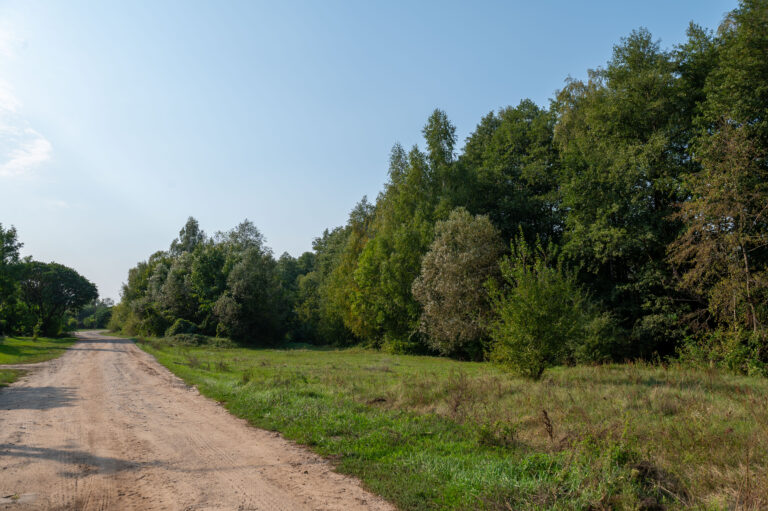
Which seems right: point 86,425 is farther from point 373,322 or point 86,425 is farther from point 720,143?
point 373,322

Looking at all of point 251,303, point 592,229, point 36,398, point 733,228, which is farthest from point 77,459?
point 251,303

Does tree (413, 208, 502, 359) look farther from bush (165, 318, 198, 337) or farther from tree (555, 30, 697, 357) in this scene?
bush (165, 318, 198, 337)

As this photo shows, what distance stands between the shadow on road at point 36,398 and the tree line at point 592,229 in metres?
15.4

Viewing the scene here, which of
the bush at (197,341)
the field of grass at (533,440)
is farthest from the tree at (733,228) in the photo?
the bush at (197,341)

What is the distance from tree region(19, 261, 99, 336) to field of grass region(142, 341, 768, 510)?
193ft

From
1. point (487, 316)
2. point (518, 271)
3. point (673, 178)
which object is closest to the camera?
point (518, 271)

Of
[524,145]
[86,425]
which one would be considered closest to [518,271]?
[86,425]

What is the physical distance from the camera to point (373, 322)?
151 ft

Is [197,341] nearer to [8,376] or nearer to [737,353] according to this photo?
[8,376]

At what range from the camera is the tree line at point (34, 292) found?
130ft

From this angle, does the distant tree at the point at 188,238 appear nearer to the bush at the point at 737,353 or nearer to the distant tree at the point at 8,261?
the distant tree at the point at 8,261

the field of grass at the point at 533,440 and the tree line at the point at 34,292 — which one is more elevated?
the tree line at the point at 34,292

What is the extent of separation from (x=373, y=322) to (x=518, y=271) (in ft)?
101

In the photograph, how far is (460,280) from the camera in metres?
32.1
